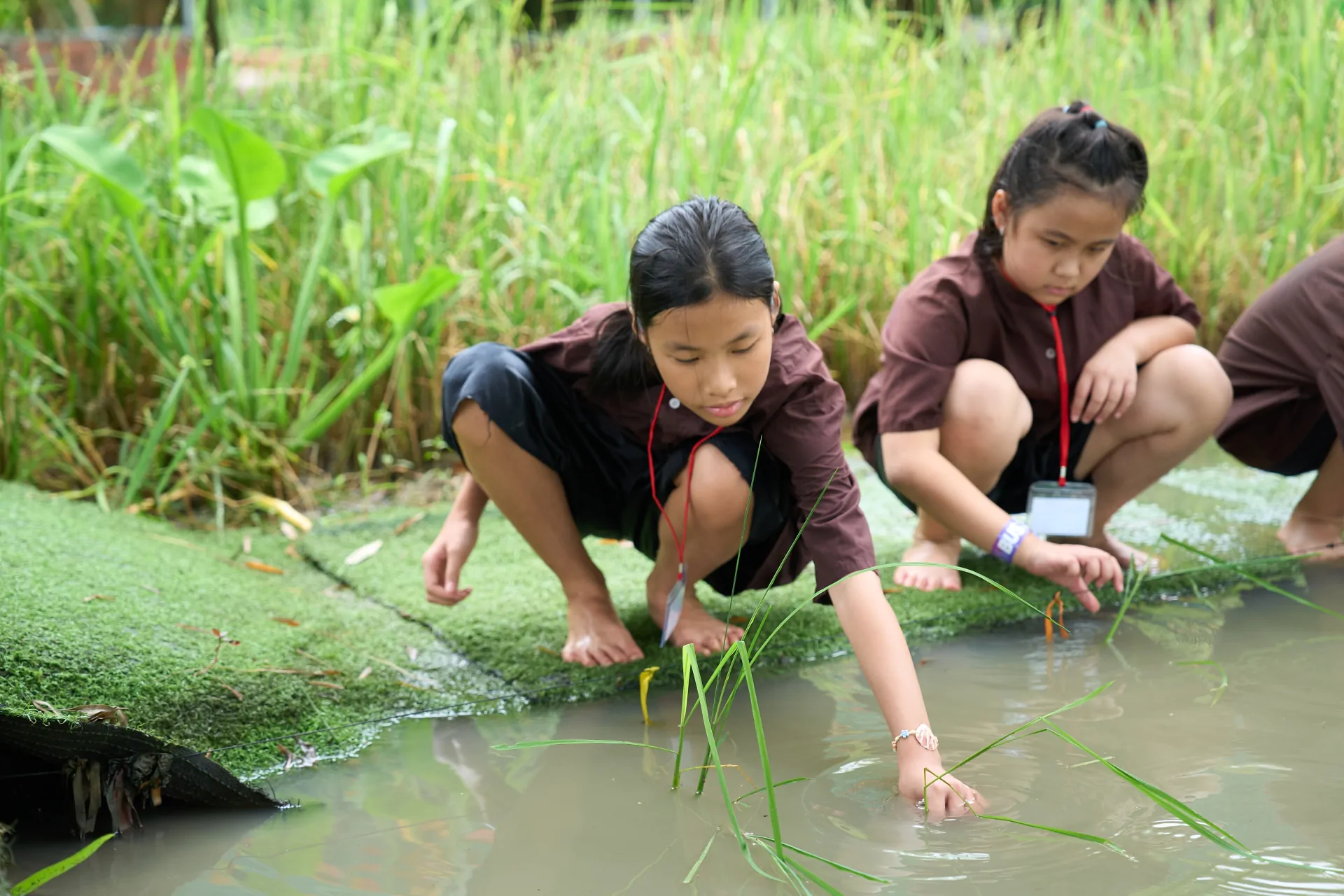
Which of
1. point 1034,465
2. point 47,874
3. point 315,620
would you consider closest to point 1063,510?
point 1034,465

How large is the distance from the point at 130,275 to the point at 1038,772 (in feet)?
7.66

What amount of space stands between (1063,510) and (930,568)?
28cm

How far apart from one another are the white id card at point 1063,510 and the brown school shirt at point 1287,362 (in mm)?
479

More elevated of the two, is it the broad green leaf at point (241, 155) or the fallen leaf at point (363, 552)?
the broad green leaf at point (241, 155)

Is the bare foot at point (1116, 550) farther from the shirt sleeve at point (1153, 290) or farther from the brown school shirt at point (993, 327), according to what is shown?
the shirt sleeve at point (1153, 290)

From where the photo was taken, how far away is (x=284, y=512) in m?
2.84

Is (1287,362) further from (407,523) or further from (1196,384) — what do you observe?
(407,523)

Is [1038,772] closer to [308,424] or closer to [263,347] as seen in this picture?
[308,424]

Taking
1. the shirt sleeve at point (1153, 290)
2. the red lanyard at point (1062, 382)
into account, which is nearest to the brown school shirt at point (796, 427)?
the red lanyard at point (1062, 382)

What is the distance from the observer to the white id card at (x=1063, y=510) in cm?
223

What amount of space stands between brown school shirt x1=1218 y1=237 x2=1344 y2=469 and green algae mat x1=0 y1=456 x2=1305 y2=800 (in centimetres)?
22

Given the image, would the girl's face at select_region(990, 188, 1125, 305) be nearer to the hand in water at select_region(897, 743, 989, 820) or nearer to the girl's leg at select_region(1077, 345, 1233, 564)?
the girl's leg at select_region(1077, 345, 1233, 564)

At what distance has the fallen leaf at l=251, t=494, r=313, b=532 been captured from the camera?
2.82 metres

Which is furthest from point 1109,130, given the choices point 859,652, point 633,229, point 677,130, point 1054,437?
point 677,130
